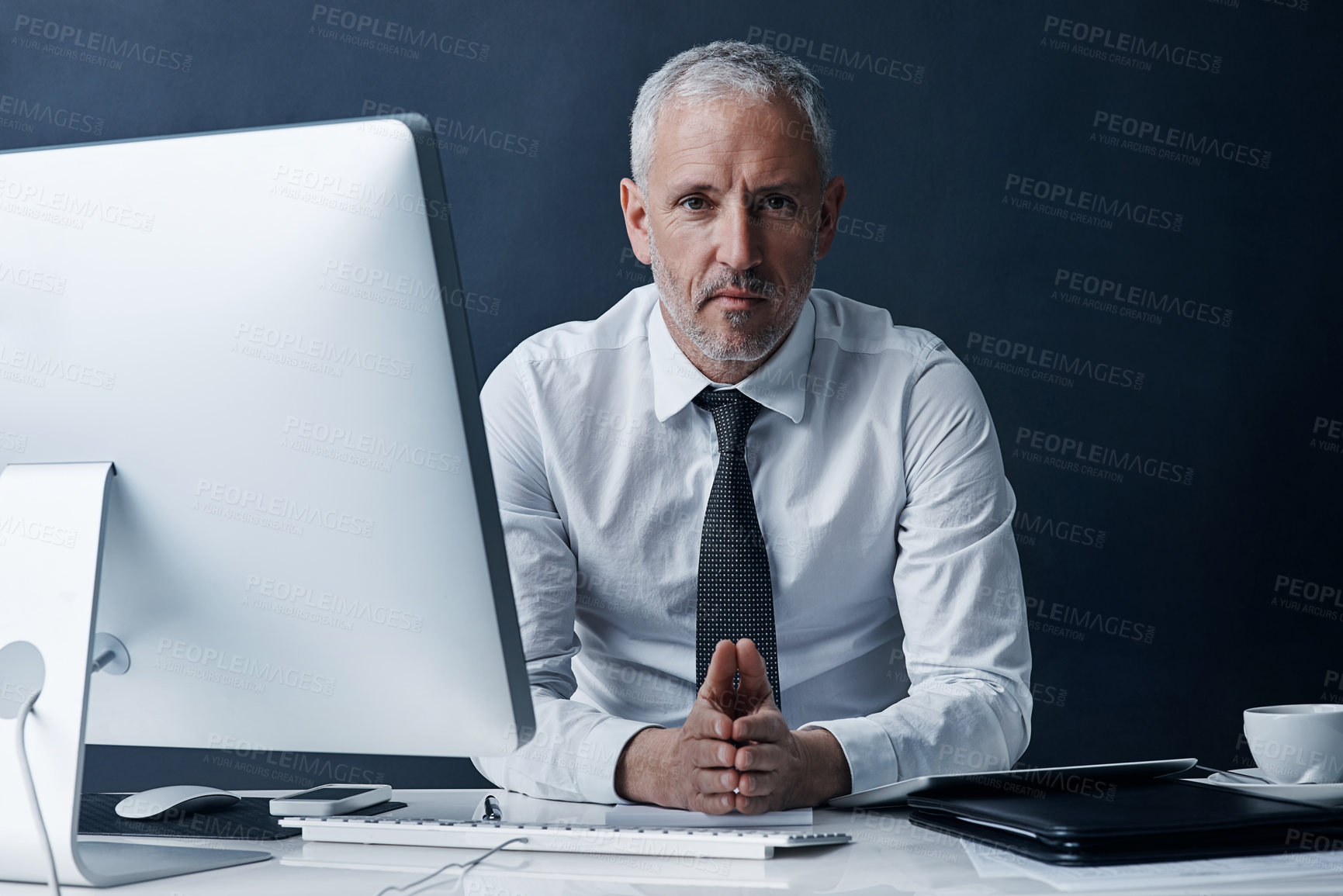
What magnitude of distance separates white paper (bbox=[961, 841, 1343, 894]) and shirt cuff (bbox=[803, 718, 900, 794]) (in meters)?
0.31

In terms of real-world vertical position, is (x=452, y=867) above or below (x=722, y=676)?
below

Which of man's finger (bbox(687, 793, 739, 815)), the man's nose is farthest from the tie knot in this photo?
man's finger (bbox(687, 793, 739, 815))

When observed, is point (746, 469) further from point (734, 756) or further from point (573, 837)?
point (573, 837)

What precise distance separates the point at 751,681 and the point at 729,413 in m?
0.48

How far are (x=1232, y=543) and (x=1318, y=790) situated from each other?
1.52 m

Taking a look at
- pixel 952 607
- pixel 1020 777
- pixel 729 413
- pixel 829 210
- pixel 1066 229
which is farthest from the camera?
pixel 1066 229

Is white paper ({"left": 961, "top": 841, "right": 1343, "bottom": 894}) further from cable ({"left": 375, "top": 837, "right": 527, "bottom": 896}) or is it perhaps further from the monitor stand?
the monitor stand

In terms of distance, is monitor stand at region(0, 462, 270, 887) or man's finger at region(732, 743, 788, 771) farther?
man's finger at region(732, 743, 788, 771)

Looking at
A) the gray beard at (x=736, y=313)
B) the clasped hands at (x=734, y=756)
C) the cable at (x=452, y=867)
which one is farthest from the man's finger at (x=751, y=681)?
the gray beard at (x=736, y=313)

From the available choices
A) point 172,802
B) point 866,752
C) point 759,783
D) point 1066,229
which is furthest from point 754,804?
point 1066,229

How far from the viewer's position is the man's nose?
4.58ft

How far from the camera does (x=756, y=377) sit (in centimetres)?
146

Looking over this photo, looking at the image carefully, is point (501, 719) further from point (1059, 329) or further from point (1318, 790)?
point (1059, 329)

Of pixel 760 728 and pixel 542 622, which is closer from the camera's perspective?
pixel 760 728
